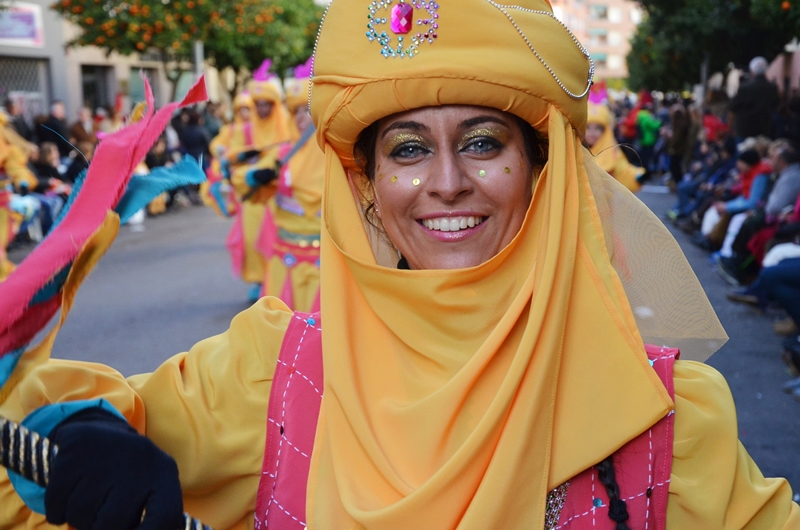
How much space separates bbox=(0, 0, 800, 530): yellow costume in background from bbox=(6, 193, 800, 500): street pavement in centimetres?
300

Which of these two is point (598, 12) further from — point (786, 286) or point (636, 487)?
point (636, 487)

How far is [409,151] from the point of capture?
1666 mm

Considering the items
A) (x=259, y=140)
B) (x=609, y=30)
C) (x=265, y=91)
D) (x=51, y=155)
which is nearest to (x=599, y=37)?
(x=609, y=30)

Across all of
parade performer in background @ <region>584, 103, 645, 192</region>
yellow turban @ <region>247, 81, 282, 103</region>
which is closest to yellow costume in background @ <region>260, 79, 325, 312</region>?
yellow turban @ <region>247, 81, 282, 103</region>

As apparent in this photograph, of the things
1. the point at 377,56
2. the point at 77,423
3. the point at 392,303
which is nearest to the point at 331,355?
the point at 392,303

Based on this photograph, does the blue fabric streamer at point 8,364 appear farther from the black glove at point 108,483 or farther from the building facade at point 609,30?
the building facade at point 609,30

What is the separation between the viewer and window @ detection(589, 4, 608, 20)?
94875 mm

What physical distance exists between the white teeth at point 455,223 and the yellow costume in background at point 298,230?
406cm

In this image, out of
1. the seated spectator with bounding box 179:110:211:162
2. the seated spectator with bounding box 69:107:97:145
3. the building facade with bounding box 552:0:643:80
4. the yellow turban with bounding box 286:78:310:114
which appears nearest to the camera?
the yellow turban with bounding box 286:78:310:114

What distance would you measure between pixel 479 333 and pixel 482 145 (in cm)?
37

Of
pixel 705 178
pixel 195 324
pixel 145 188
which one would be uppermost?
pixel 145 188

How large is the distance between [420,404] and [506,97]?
580mm

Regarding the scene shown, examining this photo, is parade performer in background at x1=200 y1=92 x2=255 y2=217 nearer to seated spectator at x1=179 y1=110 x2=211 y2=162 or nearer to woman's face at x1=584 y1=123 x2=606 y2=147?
woman's face at x1=584 y1=123 x2=606 y2=147

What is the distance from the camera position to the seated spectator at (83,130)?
13414mm
